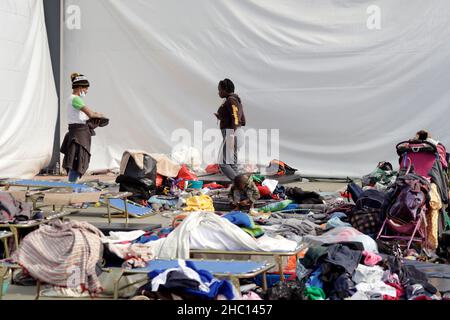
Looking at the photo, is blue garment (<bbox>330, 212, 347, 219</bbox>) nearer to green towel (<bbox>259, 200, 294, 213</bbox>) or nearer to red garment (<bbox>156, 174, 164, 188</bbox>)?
green towel (<bbox>259, 200, 294, 213</bbox>)

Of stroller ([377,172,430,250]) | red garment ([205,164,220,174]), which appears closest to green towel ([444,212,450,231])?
stroller ([377,172,430,250])

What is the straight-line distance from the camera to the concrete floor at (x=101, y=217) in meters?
5.98

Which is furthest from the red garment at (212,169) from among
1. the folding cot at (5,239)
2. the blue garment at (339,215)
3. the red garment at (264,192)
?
the folding cot at (5,239)

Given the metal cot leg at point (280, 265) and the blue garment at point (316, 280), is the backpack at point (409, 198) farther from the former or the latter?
the blue garment at point (316, 280)

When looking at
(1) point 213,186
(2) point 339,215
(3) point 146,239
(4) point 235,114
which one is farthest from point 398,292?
(4) point 235,114

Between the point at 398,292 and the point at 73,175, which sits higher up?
the point at 73,175

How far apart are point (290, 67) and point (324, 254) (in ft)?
27.5

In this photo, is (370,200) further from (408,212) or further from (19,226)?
(19,226)

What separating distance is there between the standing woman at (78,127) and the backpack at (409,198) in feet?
13.1

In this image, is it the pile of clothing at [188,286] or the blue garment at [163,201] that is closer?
the pile of clothing at [188,286]

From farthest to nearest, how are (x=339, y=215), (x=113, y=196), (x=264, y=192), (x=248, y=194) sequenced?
(x=264, y=192), (x=248, y=194), (x=113, y=196), (x=339, y=215)

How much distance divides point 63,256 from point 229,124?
6.33 metres

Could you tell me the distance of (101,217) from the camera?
9.62m

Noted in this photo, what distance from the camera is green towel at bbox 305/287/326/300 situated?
5457 mm
